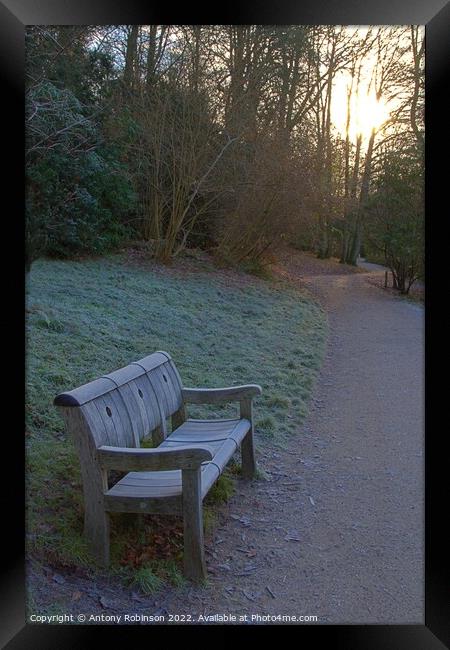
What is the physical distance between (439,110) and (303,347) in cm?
229

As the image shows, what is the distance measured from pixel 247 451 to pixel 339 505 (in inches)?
23.6

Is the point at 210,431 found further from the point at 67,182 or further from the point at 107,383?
the point at 67,182

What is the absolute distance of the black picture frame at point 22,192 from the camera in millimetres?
2422

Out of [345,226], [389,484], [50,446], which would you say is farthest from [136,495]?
[345,226]

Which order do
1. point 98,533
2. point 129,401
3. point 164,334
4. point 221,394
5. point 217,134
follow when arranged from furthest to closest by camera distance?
1. point 164,334
2. point 217,134
3. point 221,394
4. point 129,401
5. point 98,533

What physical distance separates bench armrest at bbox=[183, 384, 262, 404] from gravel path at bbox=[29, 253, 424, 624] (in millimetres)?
471

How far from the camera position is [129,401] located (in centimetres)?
265

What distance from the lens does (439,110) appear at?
8.02 feet

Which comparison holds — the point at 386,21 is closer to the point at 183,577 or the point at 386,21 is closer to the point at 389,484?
the point at 389,484

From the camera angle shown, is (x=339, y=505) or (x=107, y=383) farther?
(x=339, y=505)

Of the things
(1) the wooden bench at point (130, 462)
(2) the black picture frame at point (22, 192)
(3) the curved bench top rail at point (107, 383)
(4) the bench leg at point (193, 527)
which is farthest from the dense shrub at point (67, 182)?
(4) the bench leg at point (193, 527)

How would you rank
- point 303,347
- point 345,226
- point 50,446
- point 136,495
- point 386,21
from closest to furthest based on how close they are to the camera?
1. point 136,495
2. point 386,21
3. point 50,446
4. point 345,226
5. point 303,347

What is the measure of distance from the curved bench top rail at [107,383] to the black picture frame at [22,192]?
352 mm

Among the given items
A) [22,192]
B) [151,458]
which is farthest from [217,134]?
[151,458]
